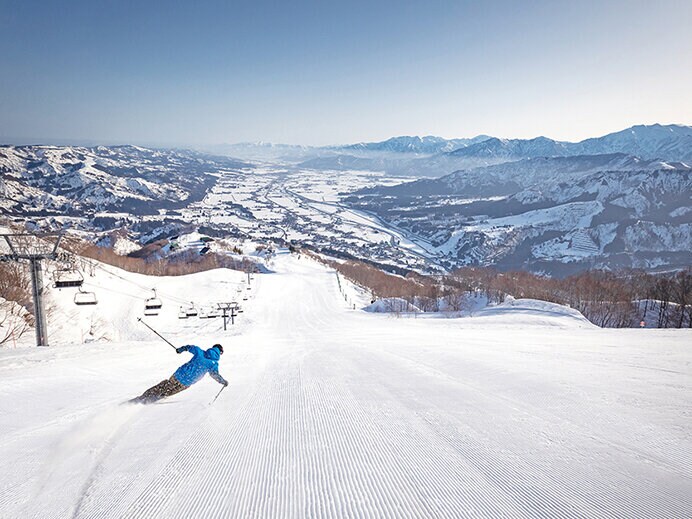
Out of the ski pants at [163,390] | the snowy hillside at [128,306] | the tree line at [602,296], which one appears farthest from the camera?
the tree line at [602,296]

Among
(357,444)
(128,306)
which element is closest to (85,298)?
(128,306)

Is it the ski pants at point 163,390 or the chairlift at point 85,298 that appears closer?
the ski pants at point 163,390

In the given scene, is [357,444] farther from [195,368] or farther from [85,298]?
[85,298]

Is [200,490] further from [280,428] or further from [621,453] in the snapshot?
[621,453]

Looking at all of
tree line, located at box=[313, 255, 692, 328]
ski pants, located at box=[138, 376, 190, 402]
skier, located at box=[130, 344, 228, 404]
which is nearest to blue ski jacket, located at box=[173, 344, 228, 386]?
skier, located at box=[130, 344, 228, 404]

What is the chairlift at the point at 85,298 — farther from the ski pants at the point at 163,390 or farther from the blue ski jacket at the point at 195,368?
the blue ski jacket at the point at 195,368

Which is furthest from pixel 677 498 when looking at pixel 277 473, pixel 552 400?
pixel 277 473

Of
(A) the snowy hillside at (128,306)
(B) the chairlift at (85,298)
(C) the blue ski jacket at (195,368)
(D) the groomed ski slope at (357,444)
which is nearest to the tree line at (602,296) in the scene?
(A) the snowy hillside at (128,306)

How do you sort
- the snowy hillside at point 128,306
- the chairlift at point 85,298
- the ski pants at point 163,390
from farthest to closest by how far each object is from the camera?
the snowy hillside at point 128,306
the chairlift at point 85,298
the ski pants at point 163,390

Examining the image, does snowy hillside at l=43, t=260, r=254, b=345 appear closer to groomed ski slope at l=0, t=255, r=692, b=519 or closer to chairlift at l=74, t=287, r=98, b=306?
chairlift at l=74, t=287, r=98, b=306
